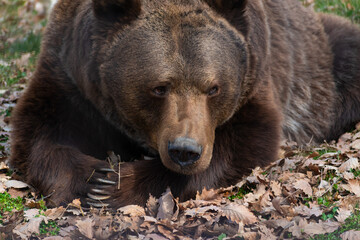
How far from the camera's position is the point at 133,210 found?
4688 mm

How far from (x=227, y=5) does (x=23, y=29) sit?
7735 mm

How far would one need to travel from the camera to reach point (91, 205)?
4961 millimetres

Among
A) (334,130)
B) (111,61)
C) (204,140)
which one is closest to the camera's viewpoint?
(204,140)

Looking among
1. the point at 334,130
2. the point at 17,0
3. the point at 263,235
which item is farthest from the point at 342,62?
the point at 17,0

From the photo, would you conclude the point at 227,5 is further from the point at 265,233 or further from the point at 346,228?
the point at 346,228

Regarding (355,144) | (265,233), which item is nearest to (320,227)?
(265,233)

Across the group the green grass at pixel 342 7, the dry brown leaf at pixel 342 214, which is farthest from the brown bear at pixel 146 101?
the green grass at pixel 342 7

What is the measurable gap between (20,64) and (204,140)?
592cm

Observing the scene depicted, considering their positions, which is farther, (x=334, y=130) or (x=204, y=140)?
(x=334, y=130)

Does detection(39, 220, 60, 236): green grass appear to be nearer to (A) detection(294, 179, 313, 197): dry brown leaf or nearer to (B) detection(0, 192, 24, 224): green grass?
(B) detection(0, 192, 24, 224): green grass

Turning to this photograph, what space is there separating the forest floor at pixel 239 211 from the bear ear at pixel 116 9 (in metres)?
1.60

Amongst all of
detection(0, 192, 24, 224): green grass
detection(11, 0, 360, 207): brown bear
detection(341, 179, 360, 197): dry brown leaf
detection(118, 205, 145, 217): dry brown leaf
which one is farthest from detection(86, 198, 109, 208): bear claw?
detection(341, 179, 360, 197): dry brown leaf

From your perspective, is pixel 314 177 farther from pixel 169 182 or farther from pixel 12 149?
pixel 12 149

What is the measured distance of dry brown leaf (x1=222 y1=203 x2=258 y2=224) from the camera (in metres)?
4.36
